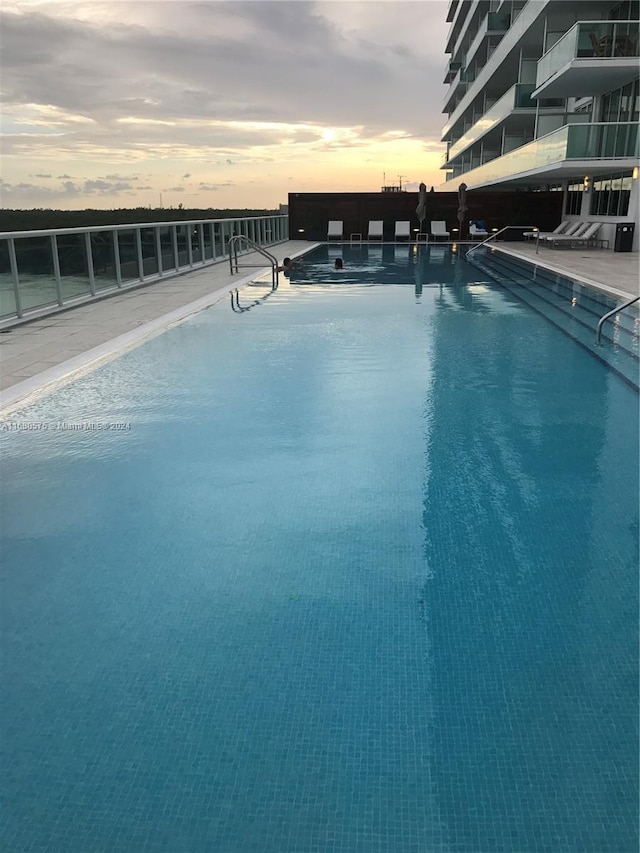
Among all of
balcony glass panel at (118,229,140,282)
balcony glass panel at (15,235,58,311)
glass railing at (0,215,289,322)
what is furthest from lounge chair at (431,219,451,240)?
balcony glass panel at (15,235,58,311)

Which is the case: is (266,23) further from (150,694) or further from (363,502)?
(150,694)

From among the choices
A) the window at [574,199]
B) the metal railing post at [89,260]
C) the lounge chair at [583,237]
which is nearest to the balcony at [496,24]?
the window at [574,199]

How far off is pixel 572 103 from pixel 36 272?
77.8 feet

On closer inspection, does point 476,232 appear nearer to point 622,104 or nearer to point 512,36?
point 512,36

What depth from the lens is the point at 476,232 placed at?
85.8 feet

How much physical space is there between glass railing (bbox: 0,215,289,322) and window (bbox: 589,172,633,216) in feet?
39.2

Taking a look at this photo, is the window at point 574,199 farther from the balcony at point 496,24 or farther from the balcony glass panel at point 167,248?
the balcony glass panel at point 167,248

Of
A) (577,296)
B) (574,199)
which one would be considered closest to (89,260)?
(577,296)

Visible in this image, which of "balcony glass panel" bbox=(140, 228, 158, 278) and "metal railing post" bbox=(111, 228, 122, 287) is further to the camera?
"balcony glass panel" bbox=(140, 228, 158, 278)

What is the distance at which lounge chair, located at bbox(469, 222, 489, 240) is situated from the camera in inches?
1031

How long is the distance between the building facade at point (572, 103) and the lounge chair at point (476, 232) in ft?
6.51

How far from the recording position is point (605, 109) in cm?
2086

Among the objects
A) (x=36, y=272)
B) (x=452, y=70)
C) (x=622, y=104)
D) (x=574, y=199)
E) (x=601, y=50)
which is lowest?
(x=36, y=272)

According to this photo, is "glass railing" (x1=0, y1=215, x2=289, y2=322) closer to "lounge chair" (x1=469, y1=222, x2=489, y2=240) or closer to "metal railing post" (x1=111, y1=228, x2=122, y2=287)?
"metal railing post" (x1=111, y1=228, x2=122, y2=287)
